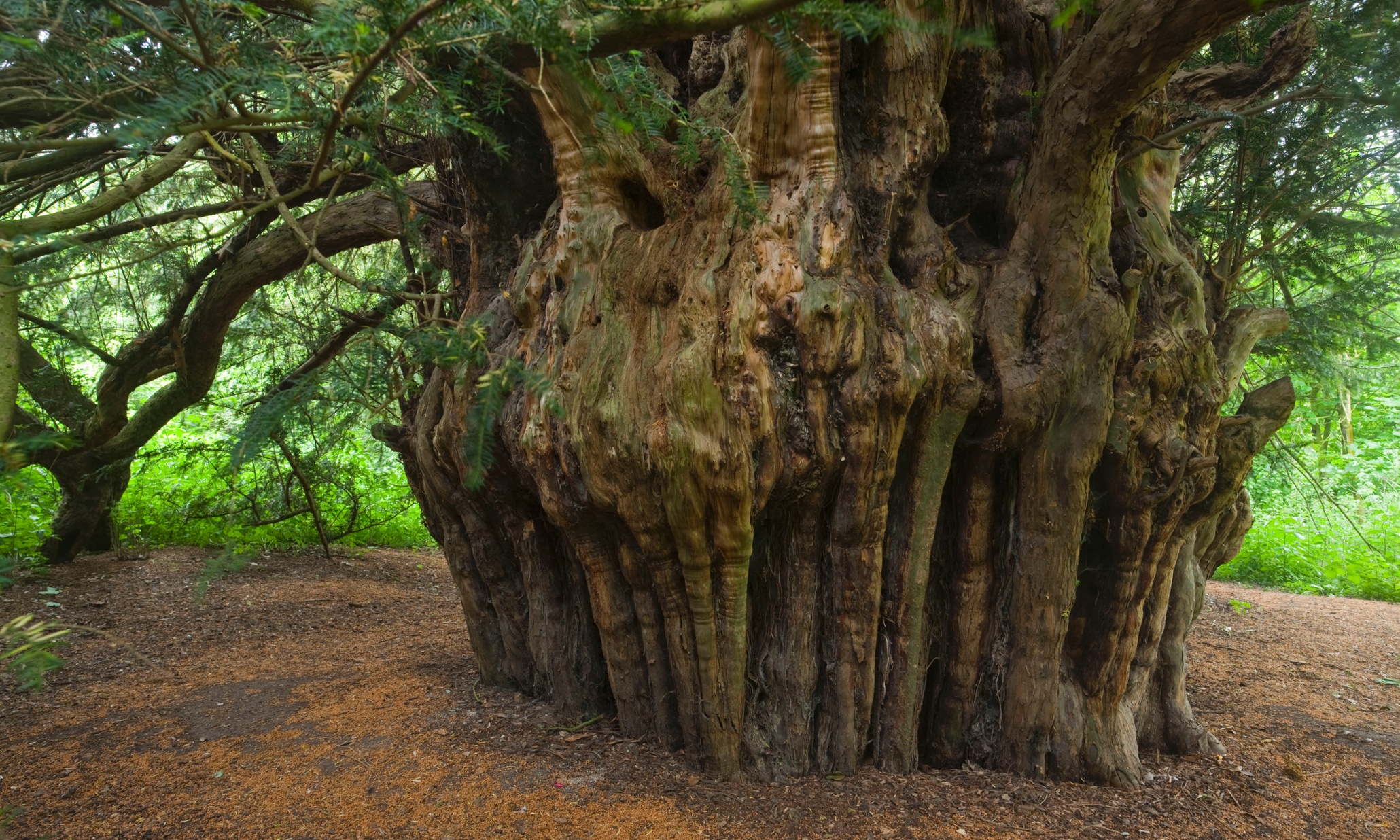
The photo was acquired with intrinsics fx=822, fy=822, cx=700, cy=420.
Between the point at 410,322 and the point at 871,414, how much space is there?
168 centimetres

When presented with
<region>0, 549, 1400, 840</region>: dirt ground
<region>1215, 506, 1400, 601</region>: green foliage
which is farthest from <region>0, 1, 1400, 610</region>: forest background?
<region>0, 549, 1400, 840</region>: dirt ground

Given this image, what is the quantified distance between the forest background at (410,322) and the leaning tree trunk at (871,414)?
24.8 inches

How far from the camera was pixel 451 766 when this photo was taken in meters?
3.04

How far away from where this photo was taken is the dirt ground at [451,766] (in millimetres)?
2693

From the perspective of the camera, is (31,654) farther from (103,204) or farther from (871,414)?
(871,414)

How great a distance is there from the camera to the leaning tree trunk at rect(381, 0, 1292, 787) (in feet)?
9.26

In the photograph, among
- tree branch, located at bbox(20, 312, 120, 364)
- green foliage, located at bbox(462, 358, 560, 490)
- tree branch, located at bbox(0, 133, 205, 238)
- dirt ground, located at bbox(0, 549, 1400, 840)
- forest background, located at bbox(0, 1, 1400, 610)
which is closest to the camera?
green foliage, located at bbox(462, 358, 560, 490)

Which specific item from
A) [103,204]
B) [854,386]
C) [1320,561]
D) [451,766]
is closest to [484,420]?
[854,386]

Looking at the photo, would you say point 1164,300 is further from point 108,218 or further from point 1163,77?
point 108,218

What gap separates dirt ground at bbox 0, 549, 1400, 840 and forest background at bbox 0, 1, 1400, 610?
3.53 ft

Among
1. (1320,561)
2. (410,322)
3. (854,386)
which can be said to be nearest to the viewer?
(854,386)

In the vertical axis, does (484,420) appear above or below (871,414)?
below

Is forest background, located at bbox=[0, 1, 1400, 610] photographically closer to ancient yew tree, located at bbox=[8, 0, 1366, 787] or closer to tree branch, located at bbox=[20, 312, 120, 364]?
tree branch, located at bbox=[20, 312, 120, 364]

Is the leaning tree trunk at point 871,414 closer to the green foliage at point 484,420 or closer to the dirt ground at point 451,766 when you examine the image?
the dirt ground at point 451,766
